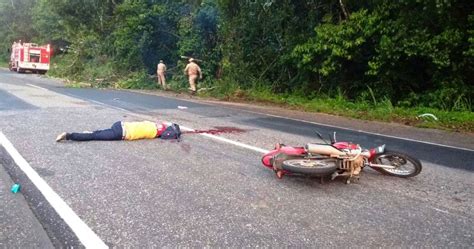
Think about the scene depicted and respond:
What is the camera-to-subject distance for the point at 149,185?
5082 mm

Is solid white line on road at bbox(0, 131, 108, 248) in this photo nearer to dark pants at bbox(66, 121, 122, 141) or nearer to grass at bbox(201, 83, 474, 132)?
dark pants at bbox(66, 121, 122, 141)

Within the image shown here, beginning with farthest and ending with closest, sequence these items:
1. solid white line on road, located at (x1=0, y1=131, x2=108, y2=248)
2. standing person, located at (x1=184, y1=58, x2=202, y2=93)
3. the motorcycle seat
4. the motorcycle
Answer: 1. standing person, located at (x1=184, y1=58, x2=202, y2=93)
2. the motorcycle seat
3. the motorcycle
4. solid white line on road, located at (x1=0, y1=131, x2=108, y2=248)

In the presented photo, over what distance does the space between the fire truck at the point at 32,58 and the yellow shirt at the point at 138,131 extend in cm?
3649

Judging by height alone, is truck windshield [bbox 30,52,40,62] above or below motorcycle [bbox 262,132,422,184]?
above

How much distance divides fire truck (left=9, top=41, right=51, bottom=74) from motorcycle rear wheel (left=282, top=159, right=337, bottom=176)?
39.9 m

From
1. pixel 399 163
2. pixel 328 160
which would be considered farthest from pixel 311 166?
pixel 399 163

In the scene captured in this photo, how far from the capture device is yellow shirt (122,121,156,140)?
297 inches

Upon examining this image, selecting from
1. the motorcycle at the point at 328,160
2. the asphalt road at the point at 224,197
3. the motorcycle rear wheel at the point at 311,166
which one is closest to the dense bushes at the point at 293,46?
the asphalt road at the point at 224,197

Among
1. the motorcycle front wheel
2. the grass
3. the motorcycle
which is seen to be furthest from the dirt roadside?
the motorcycle

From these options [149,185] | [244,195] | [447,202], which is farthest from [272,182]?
[447,202]

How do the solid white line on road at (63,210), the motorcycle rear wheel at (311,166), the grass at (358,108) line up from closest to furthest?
1. the solid white line on road at (63,210)
2. the motorcycle rear wheel at (311,166)
3. the grass at (358,108)

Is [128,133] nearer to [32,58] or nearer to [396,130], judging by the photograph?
[396,130]

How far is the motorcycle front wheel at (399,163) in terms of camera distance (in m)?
5.69

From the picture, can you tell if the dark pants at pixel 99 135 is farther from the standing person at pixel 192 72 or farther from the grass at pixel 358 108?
the standing person at pixel 192 72
